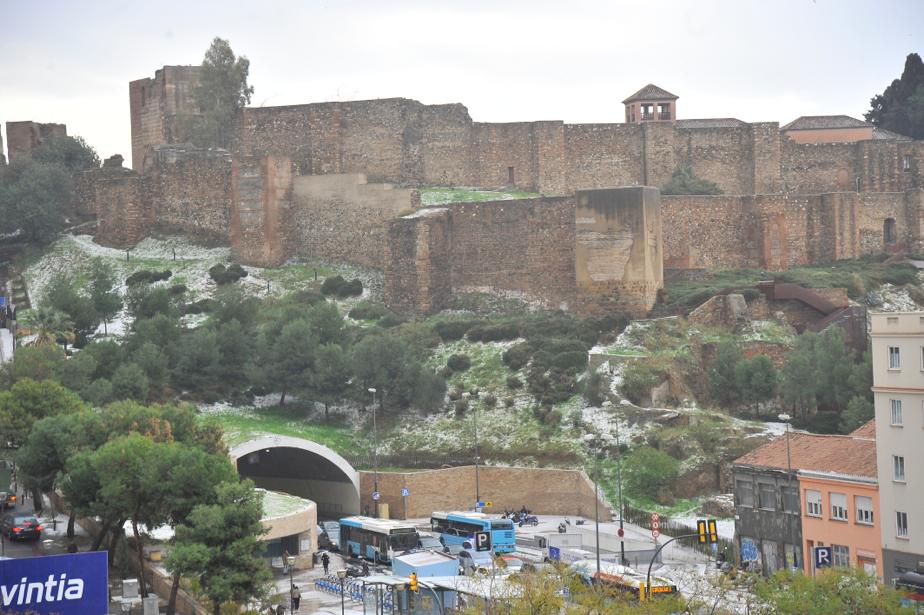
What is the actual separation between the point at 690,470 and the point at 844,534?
12.0m

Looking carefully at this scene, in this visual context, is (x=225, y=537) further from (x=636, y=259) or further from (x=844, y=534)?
→ (x=636, y=259)

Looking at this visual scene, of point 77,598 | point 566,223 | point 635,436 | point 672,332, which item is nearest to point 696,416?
point 635,436

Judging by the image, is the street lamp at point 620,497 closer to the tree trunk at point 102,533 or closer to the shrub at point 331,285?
the tree trunk at point 102,533

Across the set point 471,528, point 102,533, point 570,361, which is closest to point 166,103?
point 570,361

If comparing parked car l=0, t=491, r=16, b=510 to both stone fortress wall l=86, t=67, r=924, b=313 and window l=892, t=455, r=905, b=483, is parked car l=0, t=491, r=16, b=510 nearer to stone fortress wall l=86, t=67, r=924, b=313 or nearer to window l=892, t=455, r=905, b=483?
stone fortress wall l=86, t=67, r=924, b=313

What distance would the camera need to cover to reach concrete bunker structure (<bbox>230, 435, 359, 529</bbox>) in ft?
174

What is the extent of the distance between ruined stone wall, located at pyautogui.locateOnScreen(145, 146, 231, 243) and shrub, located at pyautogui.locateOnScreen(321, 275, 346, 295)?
686 cm

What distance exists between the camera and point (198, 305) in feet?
222

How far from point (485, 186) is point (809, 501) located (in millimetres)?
36351

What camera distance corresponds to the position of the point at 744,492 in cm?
4431

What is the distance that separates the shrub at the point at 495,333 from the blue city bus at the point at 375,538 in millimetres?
14924

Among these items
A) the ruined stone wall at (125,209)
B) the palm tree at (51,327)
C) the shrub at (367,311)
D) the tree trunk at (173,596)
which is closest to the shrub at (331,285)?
the shrub at (367,311)

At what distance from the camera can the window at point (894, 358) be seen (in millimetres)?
38625

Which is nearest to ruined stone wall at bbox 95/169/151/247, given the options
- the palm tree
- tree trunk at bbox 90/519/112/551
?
the palm tree
